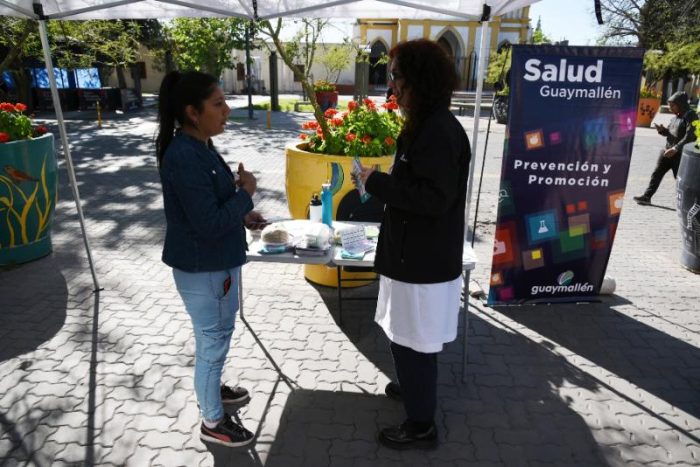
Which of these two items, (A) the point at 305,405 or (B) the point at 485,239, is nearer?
(A) the point at 305,405

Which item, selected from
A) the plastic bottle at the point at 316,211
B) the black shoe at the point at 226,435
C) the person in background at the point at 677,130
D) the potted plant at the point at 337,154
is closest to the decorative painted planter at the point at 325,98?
the person in background at the point at 677,130

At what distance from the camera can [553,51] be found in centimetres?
368

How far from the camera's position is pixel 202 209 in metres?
2.09

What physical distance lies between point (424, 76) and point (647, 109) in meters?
19.9

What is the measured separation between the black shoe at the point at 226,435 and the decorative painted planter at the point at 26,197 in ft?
11.7

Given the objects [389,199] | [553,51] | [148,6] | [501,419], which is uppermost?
[148,6]

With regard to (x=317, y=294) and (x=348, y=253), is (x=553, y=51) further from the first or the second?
(x=317, y=294)

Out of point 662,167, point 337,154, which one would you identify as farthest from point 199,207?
point 662,167

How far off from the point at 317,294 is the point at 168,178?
2.68 m

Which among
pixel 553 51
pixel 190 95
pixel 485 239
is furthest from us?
pixel 485 239

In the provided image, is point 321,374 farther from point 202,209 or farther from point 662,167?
point 662,167

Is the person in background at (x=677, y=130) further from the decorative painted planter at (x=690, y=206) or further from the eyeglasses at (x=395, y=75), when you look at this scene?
the eyeglasses at (x=395, y=75)

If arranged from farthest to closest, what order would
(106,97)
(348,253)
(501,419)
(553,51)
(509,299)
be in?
(106,97) → (509,299) → (553,51) → (348,253) → (501,419)

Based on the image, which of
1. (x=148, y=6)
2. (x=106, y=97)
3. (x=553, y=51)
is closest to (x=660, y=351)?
(x=553, y=51)
